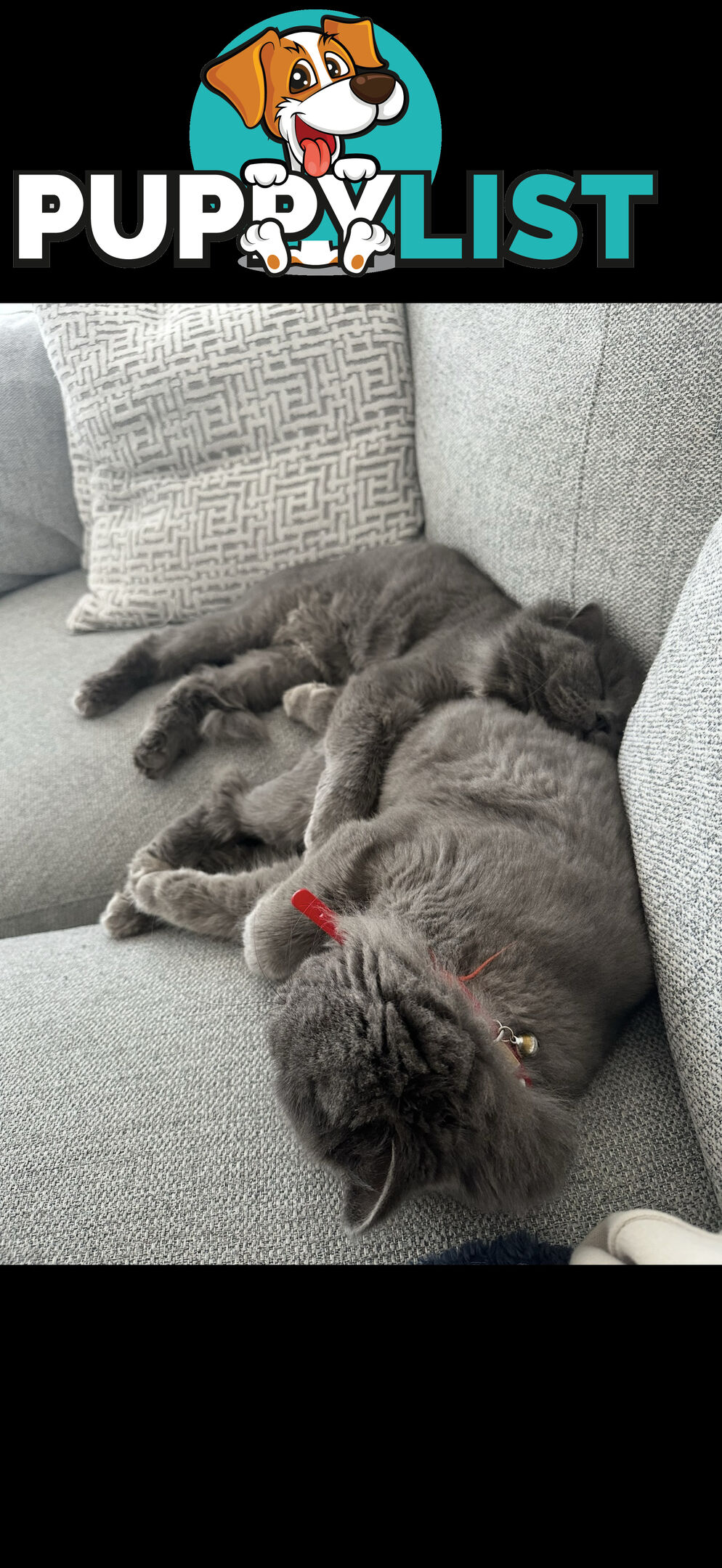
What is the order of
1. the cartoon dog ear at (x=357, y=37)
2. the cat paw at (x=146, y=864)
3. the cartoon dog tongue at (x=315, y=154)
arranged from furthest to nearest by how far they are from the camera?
the cartoon dog tongue at (x=315, y=154) < the cartoon dog ear at (x=357, y=37) < the cat paw at (x=146, y=864)

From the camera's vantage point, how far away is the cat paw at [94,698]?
1.77 meters

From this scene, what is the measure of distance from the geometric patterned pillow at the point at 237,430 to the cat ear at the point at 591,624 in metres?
0.68

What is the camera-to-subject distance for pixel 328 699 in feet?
5.57

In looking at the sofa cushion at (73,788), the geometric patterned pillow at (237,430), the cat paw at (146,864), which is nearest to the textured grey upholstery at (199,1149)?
the cat paw at (146,864)

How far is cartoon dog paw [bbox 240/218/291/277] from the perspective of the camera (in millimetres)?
1759

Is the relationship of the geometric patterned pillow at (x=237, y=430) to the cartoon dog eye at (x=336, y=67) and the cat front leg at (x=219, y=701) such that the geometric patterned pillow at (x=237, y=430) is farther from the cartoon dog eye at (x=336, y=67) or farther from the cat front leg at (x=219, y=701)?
the cartoon dog eye at (x=336, y=67)

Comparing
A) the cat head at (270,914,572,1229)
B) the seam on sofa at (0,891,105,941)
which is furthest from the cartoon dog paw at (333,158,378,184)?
the cat head at (270,914,572,1229)

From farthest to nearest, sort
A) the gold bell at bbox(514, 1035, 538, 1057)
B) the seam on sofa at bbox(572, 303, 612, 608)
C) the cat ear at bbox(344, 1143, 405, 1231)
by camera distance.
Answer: the seam on sofa at bbox(572, 303, 612, 608)
the gold bell at bbox(514, 1035, 538, 1057)
the cat ear at bbox(344, 1143, 405, 1231)

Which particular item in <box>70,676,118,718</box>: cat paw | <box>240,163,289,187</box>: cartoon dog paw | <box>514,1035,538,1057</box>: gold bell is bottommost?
<box>514,1035,538,1057</box>: gold bell

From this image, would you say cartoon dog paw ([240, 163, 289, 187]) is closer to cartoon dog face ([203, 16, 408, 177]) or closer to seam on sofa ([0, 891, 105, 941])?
cartoon dog face ([203, 16, 408, 177])

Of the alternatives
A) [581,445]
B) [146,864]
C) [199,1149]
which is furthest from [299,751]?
[199,1149]

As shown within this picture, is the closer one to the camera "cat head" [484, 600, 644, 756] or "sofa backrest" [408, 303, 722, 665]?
"sofa backrest" [408, 303, 722, 665]

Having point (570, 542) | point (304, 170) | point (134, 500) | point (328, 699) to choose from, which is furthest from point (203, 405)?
point (570, 542)

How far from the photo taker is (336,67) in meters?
1.56
